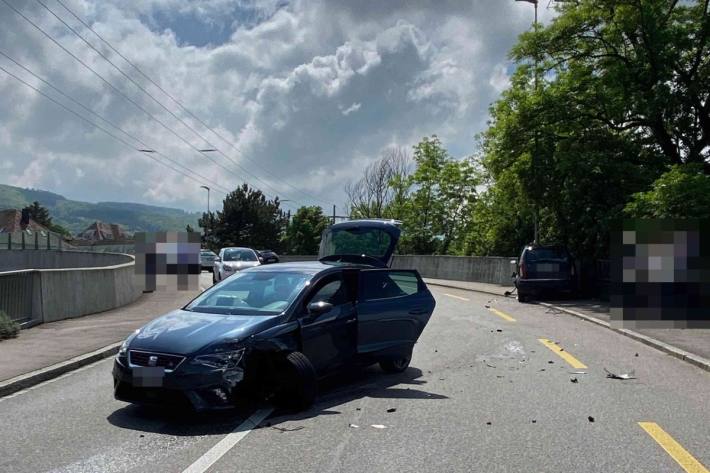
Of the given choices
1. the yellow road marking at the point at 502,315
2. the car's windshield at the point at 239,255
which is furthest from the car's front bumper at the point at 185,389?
the car's windshield at the point at 239,255

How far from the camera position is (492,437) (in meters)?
5.84

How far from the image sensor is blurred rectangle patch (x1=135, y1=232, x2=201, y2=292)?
20.4m

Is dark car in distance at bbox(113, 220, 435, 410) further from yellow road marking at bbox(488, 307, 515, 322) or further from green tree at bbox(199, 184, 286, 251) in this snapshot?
green tree at bbox(199, 184, 286, 251)

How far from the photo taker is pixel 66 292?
48.6 ft

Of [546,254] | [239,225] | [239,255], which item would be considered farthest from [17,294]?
[239,225]

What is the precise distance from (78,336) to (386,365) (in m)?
6.10

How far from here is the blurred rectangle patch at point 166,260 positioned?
20438mm

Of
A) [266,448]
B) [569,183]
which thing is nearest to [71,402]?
[266,448]

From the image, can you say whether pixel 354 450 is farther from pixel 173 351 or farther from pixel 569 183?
pixel 569 183

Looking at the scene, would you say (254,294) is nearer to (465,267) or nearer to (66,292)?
(66,292)

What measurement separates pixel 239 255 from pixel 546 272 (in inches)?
488

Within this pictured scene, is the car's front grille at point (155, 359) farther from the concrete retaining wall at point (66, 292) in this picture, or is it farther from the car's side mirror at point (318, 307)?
the concrete retaining wall at point (66, 292)

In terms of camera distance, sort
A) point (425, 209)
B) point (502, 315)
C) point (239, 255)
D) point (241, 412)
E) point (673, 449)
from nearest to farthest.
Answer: point (673, 449) < point (241, 412) < point (502, 315) < point (239, 255) < point (425, 209)

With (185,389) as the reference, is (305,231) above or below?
above
